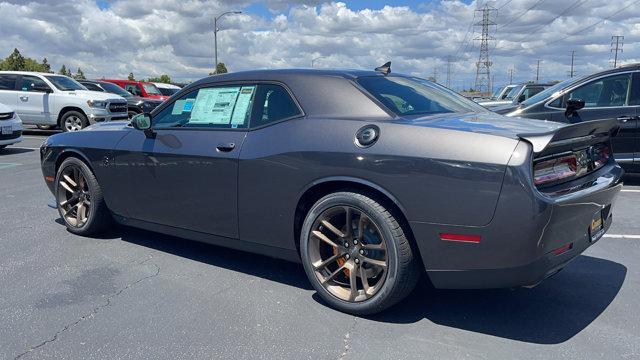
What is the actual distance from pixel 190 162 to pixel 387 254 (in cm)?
170

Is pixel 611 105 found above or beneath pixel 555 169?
A: above

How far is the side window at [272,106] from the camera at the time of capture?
3.79 metres

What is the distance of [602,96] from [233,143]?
6.30 metres

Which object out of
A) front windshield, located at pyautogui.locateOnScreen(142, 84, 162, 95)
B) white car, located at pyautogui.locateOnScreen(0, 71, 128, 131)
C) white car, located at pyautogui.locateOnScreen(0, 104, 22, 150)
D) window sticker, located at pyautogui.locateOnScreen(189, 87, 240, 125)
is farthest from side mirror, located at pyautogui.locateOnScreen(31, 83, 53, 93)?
window sticker, located at pyautogui.locateOnScreen(189, 87, 240, 125)

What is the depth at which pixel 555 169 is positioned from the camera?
3148 mm

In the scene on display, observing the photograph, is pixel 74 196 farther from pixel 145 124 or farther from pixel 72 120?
pixel 72 120

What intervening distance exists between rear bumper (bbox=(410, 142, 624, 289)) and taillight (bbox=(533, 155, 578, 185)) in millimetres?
90

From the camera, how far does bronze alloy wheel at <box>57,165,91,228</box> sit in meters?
5.13

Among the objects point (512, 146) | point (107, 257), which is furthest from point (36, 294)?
point (512, 146)

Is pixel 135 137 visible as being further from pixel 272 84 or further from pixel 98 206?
pixel 272 84

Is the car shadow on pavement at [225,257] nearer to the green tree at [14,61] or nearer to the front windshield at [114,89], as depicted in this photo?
the front windshield at [114,89]

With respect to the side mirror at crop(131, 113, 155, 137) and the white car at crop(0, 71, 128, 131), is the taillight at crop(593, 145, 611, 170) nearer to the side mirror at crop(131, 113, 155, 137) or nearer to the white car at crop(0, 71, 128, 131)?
the side mirror at crop(131, 113, 155, 137)

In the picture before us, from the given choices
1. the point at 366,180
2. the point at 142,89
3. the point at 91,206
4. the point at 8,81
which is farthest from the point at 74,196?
the point at 142,89

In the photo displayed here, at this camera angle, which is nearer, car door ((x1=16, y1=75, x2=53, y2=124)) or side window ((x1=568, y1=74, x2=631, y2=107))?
side window ((x1=568, y1=74, x2=631, y2=107))
